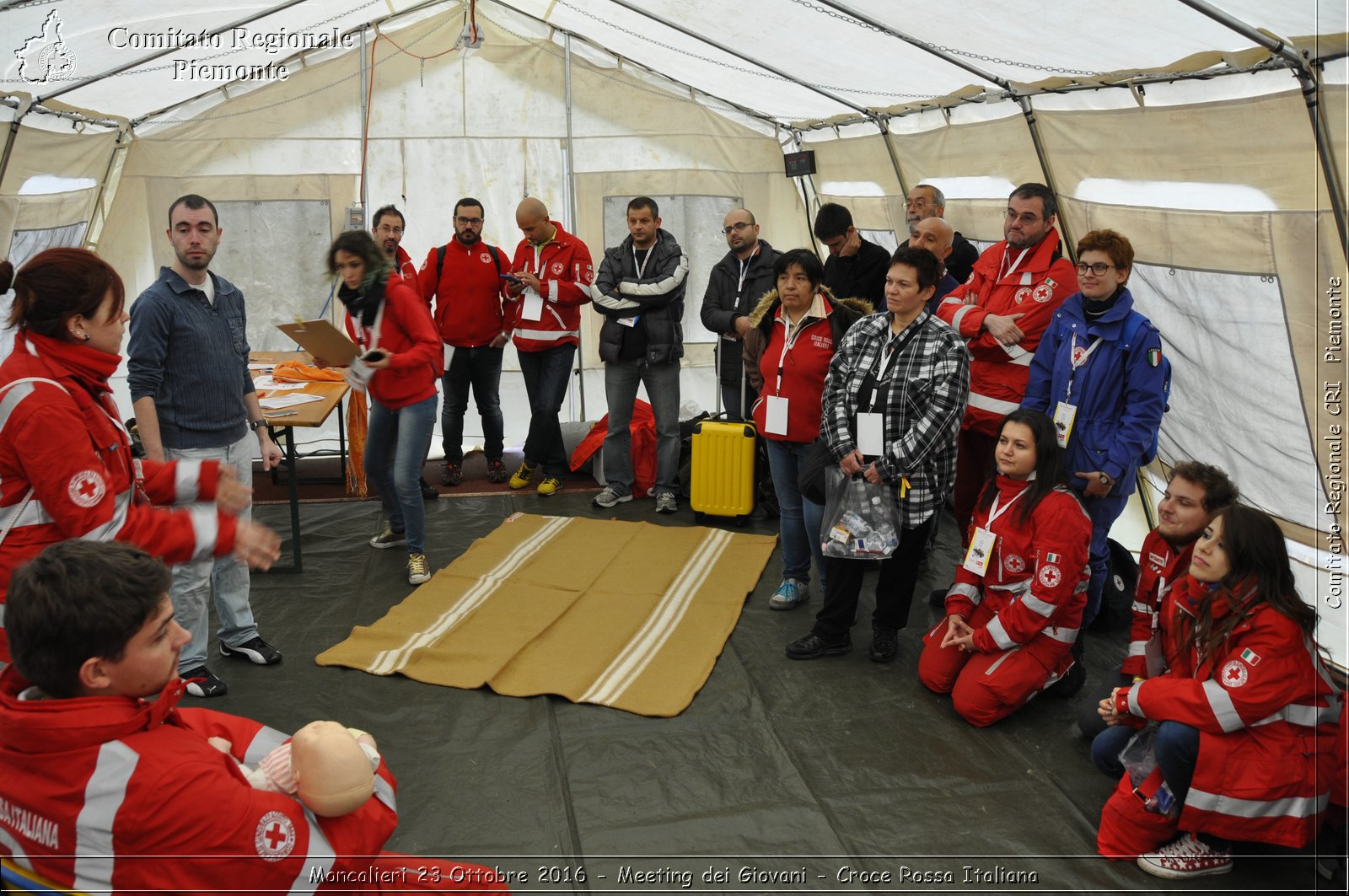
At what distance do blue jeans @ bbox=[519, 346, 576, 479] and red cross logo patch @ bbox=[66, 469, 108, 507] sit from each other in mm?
3859

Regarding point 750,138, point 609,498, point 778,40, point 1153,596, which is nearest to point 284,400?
point 609,498

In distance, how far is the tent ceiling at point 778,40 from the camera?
3264 millimetres

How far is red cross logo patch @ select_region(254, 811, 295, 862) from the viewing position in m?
1.49


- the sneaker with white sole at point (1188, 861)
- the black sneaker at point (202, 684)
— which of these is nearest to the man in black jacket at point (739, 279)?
the black sneaker at point (202, 684)

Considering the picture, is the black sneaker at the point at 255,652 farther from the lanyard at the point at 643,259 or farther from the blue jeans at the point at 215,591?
the lanyard at the point at 643,259

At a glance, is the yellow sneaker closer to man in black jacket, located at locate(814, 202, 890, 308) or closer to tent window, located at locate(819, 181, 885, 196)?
man in black jacket, located at locate(814, 202, 890, 308)

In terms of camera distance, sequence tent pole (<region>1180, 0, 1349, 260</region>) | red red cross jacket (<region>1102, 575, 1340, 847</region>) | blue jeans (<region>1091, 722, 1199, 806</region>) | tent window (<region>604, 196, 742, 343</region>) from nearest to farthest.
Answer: red red cross jacket (<region>1102, 575, 1340, 847</region>) < blue jeans (<region>1091, 722, 1199, 806</region>) < tent pole (<region>1180, 0, 1349, 260</region>) < tent window (<region>604, 196, 742, 343</region>)

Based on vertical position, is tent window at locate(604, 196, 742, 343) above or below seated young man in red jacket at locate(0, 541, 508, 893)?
above

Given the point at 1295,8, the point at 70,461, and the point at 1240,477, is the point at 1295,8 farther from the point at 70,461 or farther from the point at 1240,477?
the point at 70,461

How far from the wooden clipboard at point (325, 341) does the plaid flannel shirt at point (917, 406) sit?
2098mm

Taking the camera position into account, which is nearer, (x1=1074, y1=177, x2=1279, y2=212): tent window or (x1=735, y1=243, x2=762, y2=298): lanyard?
(x1=1074, y1=177, x2=1279, y2=212): tent window

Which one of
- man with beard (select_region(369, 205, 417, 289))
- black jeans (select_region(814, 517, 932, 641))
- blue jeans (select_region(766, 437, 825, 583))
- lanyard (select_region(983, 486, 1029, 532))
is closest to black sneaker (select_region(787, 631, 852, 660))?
black jeans (select_region(814, 517, 932, 641))

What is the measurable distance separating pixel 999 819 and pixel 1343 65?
228 cm

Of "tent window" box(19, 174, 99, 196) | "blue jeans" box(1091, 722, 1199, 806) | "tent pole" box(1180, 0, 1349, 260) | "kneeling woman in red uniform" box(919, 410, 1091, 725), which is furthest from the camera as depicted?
"tent window" box(19, 174, 99, 196)
